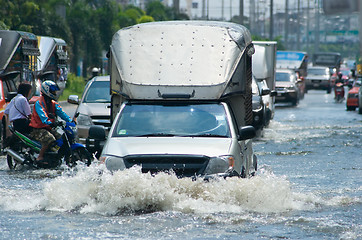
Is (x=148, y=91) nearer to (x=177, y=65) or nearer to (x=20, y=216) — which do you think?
(x=177, y=65)

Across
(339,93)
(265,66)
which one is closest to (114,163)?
(265,66)

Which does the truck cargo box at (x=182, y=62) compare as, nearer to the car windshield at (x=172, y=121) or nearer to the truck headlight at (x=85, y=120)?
the car windshield at (x=172, y=121)

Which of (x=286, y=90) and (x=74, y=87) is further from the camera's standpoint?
(x=74, y=87)

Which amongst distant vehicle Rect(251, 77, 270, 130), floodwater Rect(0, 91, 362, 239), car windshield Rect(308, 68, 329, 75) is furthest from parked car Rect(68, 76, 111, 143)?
car windshield Rect(308, 68, 329, 75)

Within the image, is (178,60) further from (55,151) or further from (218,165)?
(55,151)

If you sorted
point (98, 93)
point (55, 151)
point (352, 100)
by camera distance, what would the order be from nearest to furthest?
point (55, 151)
point (98, 93)
point (352, 100)

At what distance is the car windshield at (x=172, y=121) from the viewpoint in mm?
11023

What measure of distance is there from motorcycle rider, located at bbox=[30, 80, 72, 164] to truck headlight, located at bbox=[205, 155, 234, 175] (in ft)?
16.4

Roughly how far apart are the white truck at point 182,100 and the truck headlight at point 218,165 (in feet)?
0.04

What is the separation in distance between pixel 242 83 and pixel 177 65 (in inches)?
42.9

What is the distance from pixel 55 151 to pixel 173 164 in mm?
5387

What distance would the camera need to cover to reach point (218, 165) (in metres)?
10.2

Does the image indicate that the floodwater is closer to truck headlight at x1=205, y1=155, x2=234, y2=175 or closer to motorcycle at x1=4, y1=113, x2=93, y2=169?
truck headlight at x1=205, y1=155, x2=234, y2=175

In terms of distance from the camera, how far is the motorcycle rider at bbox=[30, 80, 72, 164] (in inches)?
580
